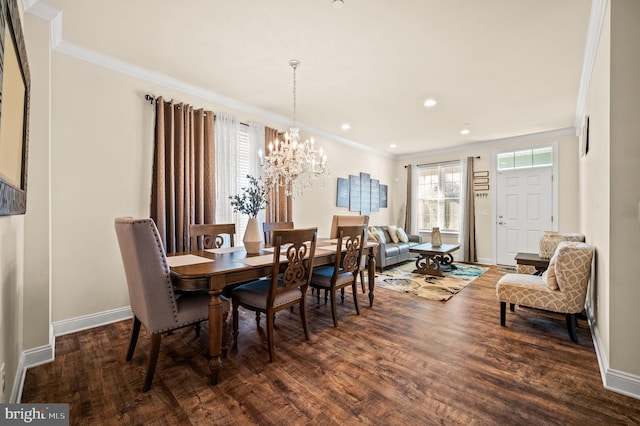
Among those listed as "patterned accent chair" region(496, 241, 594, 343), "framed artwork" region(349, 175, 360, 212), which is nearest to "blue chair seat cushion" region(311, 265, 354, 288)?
"patterned accent chair" region(496, 241, 594, 343)

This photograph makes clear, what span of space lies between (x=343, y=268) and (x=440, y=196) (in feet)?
16.4

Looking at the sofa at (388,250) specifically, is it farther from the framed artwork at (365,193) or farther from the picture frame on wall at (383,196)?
the picture frame on wall at (383,196)

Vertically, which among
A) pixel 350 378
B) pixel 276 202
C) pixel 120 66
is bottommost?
pixel 350 378

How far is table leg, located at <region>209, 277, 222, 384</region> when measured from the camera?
1861 mm

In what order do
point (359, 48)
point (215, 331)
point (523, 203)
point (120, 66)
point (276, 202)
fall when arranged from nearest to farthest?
point (215, 331) < point (359, 48) < point (120, 66) < point (276, 202) < point (523, 203)

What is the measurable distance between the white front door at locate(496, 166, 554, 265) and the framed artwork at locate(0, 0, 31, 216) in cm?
709

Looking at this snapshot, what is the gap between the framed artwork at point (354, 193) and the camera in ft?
20.0

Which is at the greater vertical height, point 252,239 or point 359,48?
point 359,48

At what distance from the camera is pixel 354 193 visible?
6.17 meters

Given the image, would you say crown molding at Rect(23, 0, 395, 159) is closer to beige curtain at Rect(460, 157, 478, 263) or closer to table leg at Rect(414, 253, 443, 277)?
table leg at Rect(414, 253, 443, 277)

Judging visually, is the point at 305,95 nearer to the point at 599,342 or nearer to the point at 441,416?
the point at 441,416

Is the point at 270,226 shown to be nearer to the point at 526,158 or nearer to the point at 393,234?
the point at 393,234

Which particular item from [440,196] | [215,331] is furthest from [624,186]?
[440,196]

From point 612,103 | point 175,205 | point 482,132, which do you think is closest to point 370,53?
point 612,103
